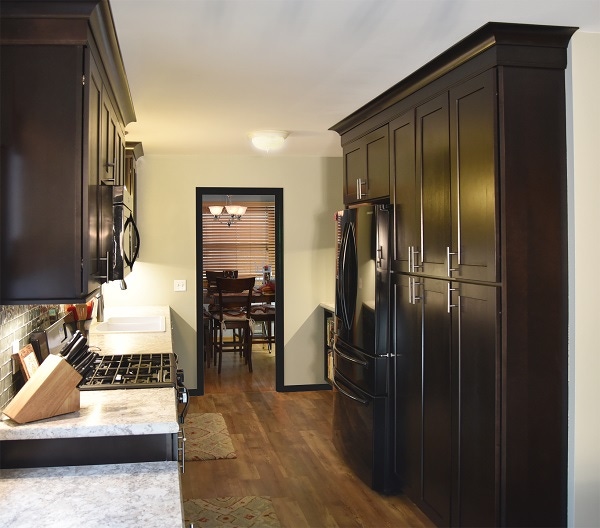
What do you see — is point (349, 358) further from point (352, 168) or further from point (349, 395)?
point (352, 168)

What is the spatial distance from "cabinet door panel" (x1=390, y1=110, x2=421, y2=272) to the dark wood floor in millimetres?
1368

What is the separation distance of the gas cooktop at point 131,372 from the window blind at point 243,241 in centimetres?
649

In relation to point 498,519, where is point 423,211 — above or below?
above

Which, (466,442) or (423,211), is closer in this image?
(466,442)

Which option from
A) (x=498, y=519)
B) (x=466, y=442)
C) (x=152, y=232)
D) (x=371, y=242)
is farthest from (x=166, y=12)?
(x=152, y=232)

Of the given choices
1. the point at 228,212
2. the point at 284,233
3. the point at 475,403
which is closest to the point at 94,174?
the point at 475,403

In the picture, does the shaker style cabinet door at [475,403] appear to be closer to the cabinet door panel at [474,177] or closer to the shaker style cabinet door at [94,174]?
the cabinet door panel at [474,177]

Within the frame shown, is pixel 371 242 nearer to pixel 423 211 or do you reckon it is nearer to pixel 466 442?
pixel 423 211

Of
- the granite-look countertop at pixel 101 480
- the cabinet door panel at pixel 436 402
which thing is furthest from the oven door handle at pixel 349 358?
the granite-look countertop at pixel 101 480

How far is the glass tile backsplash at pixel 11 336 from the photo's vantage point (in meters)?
2.31

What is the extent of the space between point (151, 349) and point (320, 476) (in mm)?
1369

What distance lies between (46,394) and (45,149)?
0.83m

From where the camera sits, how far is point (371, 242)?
3.80 metres

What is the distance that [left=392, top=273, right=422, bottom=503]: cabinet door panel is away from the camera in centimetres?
341
